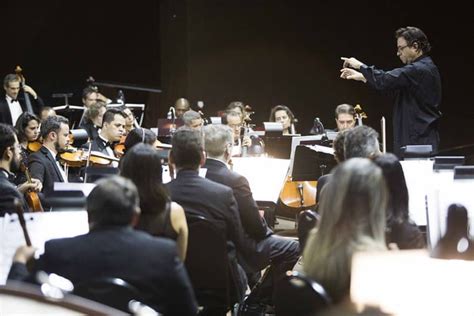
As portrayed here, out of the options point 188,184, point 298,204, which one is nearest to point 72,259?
point 188,184

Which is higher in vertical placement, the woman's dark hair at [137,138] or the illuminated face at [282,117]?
the illuminated face at [282,117]

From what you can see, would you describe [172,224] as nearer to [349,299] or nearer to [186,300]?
[186,300]

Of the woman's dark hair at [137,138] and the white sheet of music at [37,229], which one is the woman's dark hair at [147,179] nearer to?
the white sheet of music at [37,229]

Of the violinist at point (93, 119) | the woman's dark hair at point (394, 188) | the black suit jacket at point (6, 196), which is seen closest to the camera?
the woman's dark hair at point (394, 188)

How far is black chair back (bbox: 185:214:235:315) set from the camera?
337cm

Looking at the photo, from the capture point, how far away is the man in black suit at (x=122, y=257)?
2539 millimetres

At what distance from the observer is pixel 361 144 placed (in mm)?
3787

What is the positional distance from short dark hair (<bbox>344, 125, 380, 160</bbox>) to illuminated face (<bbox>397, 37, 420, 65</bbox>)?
1.82 meters

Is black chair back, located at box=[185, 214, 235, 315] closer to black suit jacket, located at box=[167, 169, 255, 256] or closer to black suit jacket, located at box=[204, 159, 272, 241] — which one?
black suit jacket, located at box=[167, 169, 255, 256]

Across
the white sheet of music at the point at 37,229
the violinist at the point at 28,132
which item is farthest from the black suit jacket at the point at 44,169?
the white sheet of music at the point at 37,229

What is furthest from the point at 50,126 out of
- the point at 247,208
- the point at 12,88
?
the point at 12,88

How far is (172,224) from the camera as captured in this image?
3213 mm

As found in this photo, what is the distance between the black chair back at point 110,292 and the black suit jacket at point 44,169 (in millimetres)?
2806

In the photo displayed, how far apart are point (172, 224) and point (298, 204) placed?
11.8 feet
